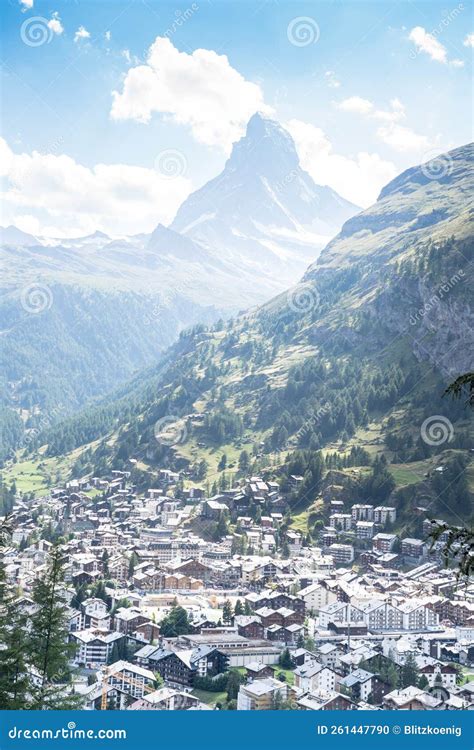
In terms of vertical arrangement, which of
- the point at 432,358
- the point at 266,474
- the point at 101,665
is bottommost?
the point at 101,665

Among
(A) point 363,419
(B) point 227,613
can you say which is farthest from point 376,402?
(B) point 227,613

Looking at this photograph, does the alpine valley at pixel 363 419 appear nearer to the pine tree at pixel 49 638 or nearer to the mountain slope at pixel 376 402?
the mountain slope at pixel 376 402

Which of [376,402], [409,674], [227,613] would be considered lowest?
[227,613]

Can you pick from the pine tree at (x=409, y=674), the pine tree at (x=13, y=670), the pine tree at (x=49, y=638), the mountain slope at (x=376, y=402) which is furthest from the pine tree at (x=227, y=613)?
the pine tree at (x=13, y=670)

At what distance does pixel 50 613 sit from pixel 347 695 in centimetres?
3163

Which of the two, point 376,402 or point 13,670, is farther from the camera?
point 376,402

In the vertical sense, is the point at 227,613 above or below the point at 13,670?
below

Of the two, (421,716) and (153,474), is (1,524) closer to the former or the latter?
(421,716)

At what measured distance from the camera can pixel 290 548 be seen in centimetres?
10575

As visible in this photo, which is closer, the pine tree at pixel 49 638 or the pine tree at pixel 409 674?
the pine tree at pixel 49 638

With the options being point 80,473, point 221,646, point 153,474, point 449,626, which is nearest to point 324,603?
point 449,626

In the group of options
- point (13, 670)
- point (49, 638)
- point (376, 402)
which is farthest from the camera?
point (376, 402)

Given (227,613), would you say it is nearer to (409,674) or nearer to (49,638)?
(409,674)

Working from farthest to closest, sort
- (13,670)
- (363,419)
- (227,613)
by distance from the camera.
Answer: (363,419), (227,613), (13,670)
